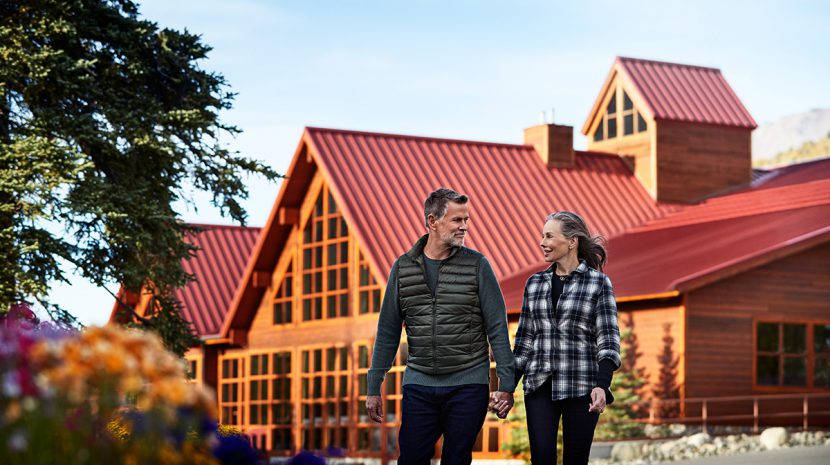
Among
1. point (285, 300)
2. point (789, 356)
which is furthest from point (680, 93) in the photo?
point (789, 356)

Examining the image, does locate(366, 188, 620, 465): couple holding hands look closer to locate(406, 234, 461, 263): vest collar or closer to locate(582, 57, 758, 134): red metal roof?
locate(406, 234, 461, 263): vest collar

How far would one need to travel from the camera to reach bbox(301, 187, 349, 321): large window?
104 ft

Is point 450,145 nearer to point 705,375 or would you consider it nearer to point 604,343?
point 705,375

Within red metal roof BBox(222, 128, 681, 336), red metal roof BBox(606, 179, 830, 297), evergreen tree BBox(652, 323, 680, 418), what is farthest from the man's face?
red metal roof BBox(222, 128, 681, 336)

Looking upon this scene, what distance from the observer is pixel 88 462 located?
12.9 ft

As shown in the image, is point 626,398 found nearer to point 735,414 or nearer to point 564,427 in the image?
point 735,414

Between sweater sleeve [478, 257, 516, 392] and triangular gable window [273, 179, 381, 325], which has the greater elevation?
triangular gable window [273, 179, 381, 325]

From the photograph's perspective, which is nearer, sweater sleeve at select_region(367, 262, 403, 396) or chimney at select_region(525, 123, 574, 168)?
sweater sleeve at select_region(367, 262, 403, 396)

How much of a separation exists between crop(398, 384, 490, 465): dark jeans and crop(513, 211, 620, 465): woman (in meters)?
0.34

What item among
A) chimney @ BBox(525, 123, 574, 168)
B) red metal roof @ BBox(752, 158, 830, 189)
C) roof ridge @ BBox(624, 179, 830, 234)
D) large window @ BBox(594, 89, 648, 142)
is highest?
large window @ BBox(594, 89, 648, 142)

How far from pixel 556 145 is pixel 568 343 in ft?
89.8

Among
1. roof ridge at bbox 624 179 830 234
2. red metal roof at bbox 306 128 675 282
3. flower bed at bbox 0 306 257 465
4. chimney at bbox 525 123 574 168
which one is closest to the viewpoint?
flower bed at bbox 0 306 257 465

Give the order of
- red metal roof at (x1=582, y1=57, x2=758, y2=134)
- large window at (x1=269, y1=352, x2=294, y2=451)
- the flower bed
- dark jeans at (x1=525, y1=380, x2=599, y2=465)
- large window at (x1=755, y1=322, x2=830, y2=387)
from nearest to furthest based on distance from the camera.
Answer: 1. the flower bed
2. dark jeans at (x1=525, y1=380, x2=599, y2=465)
3. large window at (x1=755, y1=322, x2=830, y2=387)
4. large window at (x1=269, y1=352, x2=294, y2=451)
5. red metal roof at (x1=582, y1=57, x2=758, y2=134)

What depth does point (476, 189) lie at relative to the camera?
107ft
